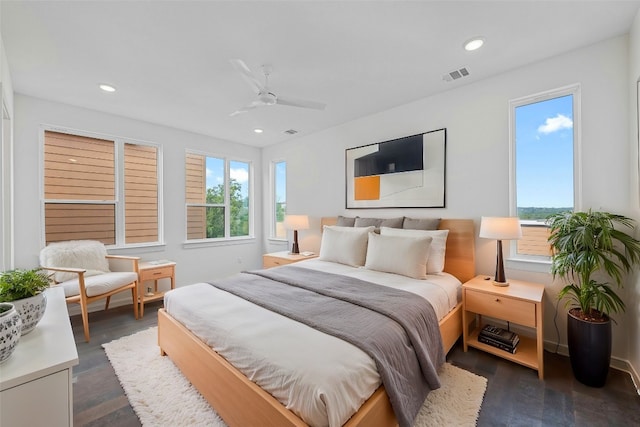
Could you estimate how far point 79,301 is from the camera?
2.75m

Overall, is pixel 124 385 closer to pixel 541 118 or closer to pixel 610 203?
pixel 610 203

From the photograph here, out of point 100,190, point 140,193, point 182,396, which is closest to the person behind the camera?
point 182,396

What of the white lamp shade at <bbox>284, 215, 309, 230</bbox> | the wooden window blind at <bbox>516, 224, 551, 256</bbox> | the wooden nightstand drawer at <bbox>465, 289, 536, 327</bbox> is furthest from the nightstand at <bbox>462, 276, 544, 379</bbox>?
the white lamp shade at <bbox>284, 215, 309, 230</bbox>

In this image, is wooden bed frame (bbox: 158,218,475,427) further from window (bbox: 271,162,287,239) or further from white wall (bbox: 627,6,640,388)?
window (bbox: 271,162,287,239)

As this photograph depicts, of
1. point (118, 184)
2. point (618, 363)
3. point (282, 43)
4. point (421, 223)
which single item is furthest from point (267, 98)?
point (618, 363)

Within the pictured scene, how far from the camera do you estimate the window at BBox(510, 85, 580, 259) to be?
240 cm

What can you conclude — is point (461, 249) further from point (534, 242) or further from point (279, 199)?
point (279, 199)

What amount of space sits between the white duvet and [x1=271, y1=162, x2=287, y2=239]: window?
3170 millimetres

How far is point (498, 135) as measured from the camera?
8.91 feet

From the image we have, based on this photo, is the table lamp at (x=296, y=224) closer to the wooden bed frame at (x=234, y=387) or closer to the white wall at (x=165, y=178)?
the white wall at (x=165, y=178)

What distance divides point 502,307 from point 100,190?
4.89 meters

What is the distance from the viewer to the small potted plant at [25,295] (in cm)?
123

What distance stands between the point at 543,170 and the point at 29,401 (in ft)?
12.2

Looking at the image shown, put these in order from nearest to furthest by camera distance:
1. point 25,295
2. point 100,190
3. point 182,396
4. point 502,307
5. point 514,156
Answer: point 25,295
point 182,396
point 502,307
point 514,156
point 100,190
